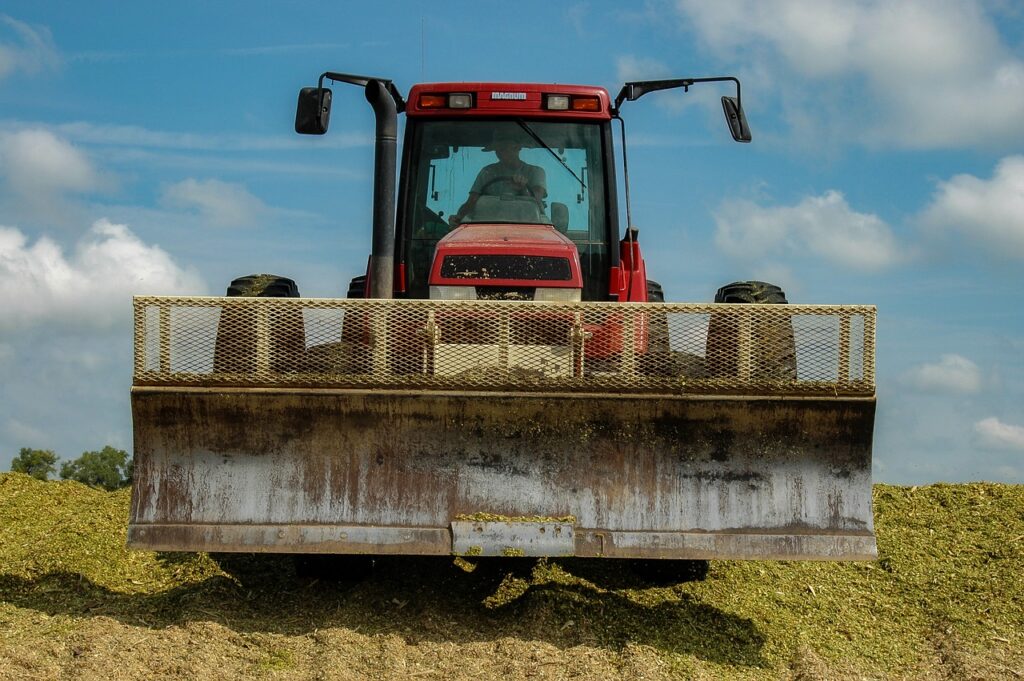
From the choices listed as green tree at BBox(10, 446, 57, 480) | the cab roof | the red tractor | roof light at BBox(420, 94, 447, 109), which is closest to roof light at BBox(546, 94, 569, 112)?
the cab roof

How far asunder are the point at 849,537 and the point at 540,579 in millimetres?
2098

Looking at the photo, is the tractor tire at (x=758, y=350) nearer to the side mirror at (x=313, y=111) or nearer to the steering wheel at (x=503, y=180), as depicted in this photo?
the steering wheel at (x=503, y=180)

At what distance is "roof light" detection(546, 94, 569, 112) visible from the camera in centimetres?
781

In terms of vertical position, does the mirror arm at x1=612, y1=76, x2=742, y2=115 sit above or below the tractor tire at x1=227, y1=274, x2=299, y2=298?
above

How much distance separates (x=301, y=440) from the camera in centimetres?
602

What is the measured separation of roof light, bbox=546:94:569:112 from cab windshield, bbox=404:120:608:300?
0.12 m

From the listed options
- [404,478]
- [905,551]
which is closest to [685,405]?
[404,478]

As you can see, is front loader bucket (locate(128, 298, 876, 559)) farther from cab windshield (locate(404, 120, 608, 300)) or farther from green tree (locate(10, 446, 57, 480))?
green tree (locate(10, 446, 57, 480))

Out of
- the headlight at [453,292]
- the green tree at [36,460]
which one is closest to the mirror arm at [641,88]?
the headlight at [453,292]

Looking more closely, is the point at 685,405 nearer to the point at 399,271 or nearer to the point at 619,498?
the point at 619,498

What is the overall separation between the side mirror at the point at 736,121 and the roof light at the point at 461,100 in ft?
5.35

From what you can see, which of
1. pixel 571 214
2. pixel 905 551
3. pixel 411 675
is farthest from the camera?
pixel 905 551

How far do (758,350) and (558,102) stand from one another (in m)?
2.58

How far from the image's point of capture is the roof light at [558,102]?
781 centimetres
